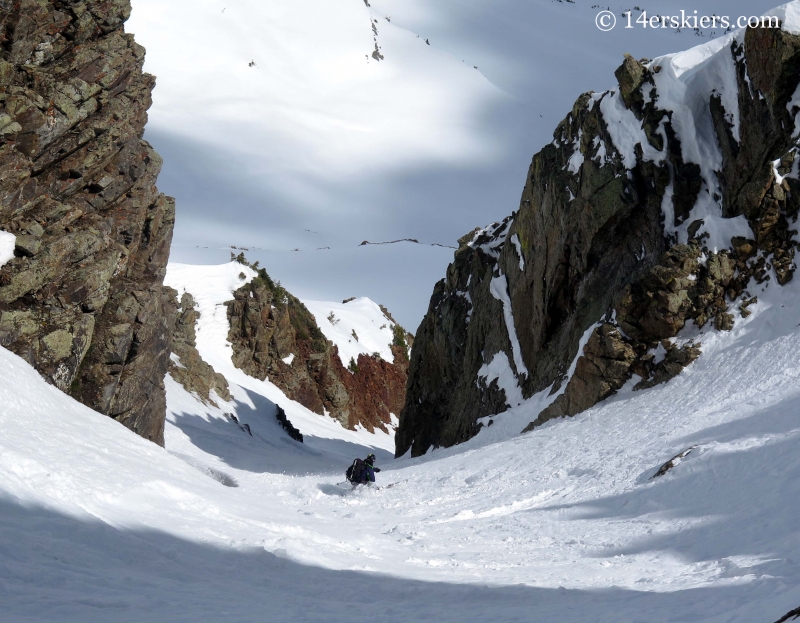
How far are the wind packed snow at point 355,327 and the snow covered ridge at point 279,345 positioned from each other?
5.0 inches

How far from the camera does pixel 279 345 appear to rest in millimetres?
50719

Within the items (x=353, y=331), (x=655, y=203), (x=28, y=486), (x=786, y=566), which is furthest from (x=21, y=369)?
(x=353, y=331)

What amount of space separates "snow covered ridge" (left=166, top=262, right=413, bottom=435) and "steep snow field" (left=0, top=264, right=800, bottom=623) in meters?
23.4

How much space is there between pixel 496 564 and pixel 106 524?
5.43 m

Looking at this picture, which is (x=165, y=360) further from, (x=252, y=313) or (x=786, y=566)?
(x=252, y=313)

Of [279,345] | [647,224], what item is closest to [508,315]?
[647,224]

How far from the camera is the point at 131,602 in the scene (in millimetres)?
7254

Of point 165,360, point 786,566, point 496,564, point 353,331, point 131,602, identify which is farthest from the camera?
point 353,331

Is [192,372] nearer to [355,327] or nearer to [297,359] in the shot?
[297,359]

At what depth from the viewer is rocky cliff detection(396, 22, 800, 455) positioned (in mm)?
21844

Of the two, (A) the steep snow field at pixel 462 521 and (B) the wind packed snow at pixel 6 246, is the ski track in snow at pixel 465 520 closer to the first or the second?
(A) the steep snow field at pixel 462 521

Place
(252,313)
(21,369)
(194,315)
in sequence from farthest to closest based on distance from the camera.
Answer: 1. (252,313)
2. (194,315)
3. (21,369)

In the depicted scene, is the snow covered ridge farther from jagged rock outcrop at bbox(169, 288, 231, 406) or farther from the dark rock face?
the dark rock face

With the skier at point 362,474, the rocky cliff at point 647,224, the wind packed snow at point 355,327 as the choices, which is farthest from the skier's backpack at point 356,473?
the wind packed snow at point 355,327
